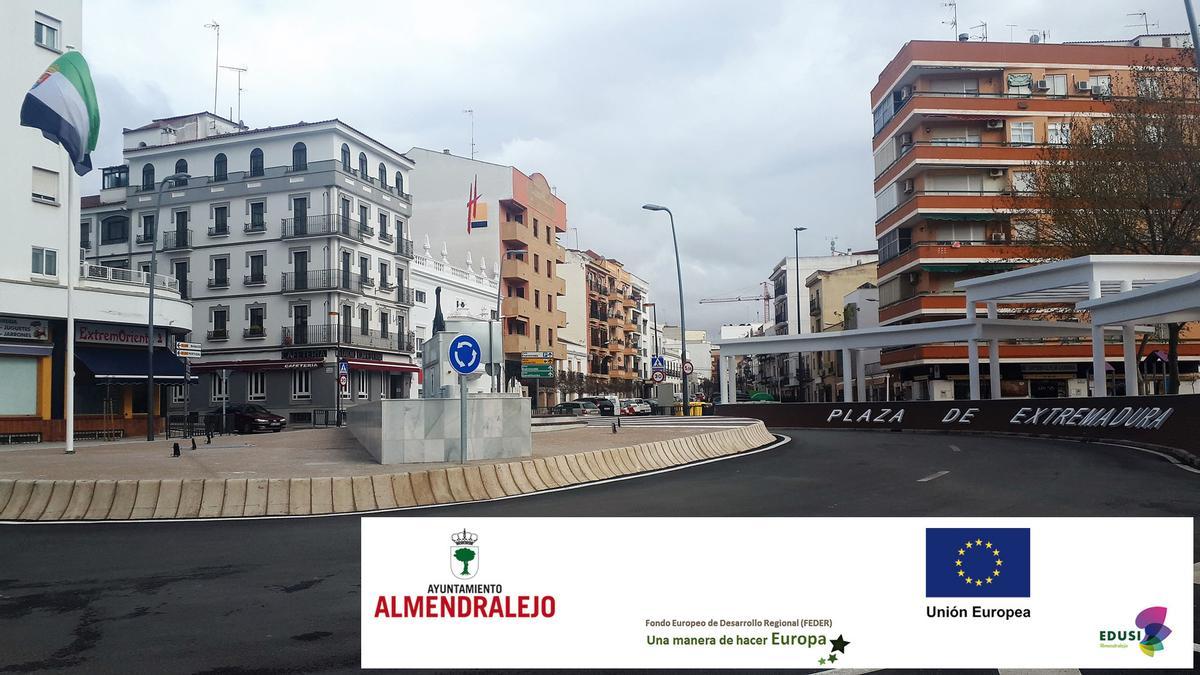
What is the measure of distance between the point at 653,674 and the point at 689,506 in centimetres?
769

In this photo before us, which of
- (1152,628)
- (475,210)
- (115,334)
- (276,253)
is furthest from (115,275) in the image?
(1152,628)

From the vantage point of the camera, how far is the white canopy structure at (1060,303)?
2586 cm

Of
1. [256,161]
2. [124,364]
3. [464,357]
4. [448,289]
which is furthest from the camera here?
[448,289]

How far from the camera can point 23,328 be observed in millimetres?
32312

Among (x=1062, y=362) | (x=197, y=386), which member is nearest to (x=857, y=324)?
(x=1062, y=362)

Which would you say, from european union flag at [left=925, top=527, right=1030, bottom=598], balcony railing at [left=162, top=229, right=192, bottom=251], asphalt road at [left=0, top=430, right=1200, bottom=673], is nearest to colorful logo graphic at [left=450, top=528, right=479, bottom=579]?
asphalt road at [left=0, top=430, right=1200, bottom=673]

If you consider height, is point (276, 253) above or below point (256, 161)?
below

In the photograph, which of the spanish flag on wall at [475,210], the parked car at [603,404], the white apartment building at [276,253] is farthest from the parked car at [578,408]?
the spanish flag on wall at [475,210]

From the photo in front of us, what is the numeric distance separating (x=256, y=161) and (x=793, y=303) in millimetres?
68051

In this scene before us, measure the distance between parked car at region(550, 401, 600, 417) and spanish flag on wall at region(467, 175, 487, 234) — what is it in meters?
15.7

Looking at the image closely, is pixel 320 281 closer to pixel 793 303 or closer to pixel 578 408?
pixel 578 408

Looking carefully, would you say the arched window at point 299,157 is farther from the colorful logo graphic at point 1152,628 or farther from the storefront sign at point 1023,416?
the colorful logo graphic at point 1152,628

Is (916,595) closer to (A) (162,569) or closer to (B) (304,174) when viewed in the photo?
(A) (162,569)

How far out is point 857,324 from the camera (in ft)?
251
